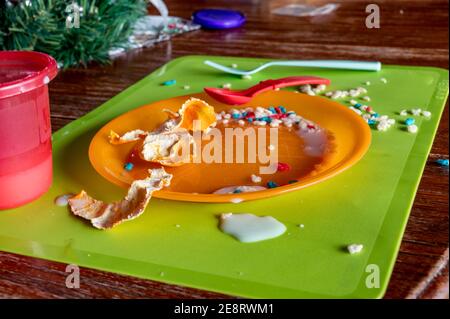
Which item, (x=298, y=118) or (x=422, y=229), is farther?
(x=298, y=118)

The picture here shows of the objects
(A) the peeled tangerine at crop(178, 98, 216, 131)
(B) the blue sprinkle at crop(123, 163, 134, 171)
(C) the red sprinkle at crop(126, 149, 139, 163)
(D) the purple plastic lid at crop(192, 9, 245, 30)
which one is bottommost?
(B) the blue sprinkle at crop(123, 163, 134, 171)

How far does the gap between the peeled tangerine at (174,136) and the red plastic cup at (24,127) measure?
10 cm

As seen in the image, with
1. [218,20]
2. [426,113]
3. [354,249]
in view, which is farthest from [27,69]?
[218,20]

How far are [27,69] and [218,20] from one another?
0.69 meters

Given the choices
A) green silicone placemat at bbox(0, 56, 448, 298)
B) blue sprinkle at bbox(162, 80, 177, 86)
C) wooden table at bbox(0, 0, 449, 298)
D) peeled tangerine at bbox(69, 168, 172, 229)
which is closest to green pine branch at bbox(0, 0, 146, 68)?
wooden table at bbox(0, 0, 449, 298)

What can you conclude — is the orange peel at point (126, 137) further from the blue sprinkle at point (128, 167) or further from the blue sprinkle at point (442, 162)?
the blue sprinkle at point (442, 162)

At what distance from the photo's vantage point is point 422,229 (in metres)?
0.50

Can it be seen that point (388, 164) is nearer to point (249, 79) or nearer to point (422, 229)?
point (422, 229)

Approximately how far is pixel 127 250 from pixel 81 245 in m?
0.04

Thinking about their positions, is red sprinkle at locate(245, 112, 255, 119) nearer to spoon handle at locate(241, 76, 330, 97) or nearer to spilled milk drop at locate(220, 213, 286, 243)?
spoon handle at locate(241, 76, 330, 97)

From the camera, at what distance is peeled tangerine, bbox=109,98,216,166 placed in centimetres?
60
